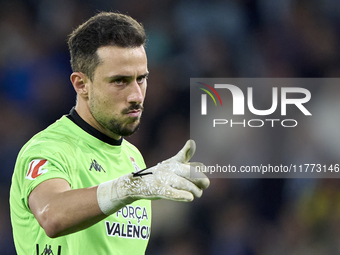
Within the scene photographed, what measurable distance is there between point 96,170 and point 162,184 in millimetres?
795

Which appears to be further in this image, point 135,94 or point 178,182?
point 135,94

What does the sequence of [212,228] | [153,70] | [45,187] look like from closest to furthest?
[45,187] < [212,228] < [153,70]

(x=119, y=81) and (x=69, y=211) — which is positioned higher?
(x=119, y=81)

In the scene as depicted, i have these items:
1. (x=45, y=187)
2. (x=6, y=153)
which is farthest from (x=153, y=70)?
(x=45, y=187)

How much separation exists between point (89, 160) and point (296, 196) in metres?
4.16

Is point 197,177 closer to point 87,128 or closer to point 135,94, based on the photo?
point 135,94

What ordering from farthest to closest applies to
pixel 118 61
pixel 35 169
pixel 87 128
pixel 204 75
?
pixel 204 75 → pixel 87 128 → pixel 118 61 → pixel 35 169

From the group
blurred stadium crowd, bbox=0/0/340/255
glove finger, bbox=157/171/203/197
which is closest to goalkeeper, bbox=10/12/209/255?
glove finger, bbox=157/171/203/197

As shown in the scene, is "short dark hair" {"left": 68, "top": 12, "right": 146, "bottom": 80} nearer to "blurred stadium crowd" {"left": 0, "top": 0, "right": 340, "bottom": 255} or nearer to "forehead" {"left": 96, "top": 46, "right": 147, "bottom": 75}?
"forehead" {"left": 96, "top": 46, "right": 147, "bottom": 75}

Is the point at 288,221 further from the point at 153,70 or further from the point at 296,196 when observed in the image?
the point at 153,70

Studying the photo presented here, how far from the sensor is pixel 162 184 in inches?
76.5

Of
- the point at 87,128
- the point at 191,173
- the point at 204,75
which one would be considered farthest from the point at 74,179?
the point at 204,75

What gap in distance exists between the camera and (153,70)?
261 inches

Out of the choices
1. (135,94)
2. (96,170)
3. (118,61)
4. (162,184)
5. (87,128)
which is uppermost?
(118,61)
